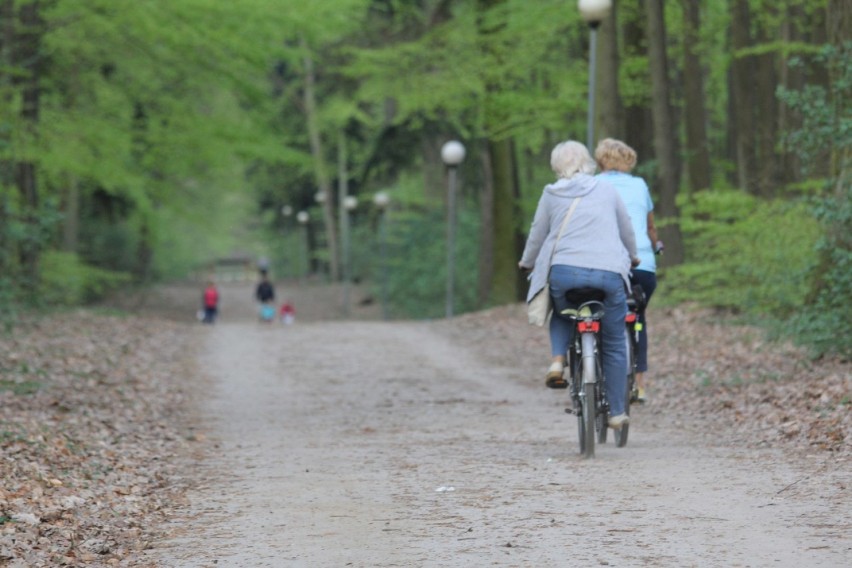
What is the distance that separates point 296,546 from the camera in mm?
5988

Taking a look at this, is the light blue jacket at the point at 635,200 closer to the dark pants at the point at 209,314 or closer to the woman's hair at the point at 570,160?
the woman's hair at the point at 570,160

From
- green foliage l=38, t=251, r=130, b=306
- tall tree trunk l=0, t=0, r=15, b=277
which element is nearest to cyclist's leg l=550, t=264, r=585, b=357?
tall tree trunk l=0, t=0, r=15, b=277

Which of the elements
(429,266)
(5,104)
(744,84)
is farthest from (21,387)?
(429,266)

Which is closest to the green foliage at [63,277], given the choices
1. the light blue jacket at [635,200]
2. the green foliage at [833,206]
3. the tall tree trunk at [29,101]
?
the tall tree trunk at [29,101]

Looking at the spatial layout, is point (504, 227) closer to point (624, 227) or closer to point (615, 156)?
point (615, 156)

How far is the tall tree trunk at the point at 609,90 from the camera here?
2144 cm

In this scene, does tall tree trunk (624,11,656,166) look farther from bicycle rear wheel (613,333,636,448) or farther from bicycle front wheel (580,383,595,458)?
bicycle front wheel (580,383,595,458)

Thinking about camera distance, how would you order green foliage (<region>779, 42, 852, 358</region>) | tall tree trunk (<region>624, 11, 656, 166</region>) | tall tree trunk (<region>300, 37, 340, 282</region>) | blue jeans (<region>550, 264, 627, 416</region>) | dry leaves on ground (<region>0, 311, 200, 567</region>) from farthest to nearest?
tall tree trunk (<region>300, 37, 340, 282</region>)
tall tree trunk (<region>624, 11, 656, 166</region>)
green foliage (<region>779, 42, 852, 358</region>)
blue jeans (<region>550, 264, 627, 416</region>)
dry leaves on ground (<region>0, 311, 200, 567</region>)

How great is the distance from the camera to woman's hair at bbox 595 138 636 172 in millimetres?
9273

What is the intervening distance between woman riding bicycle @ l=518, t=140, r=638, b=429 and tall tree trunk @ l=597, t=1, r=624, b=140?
515 inches

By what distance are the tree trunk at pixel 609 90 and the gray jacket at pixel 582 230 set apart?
13.1 m

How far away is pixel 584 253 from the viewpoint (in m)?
8.27

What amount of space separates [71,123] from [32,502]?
17.7 metres

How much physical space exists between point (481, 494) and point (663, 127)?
14248 mm
